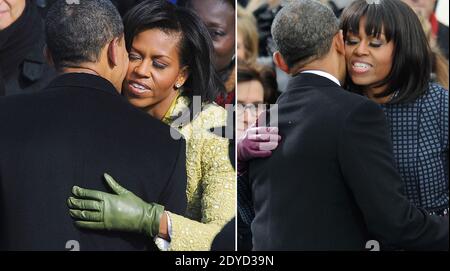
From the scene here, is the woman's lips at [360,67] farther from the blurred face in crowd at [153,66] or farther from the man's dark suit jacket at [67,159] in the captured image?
the man's dark suit jacket at [67,159]

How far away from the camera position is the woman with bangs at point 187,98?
4199 millimetres

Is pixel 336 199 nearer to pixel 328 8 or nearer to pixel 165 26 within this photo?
pixel 328 8

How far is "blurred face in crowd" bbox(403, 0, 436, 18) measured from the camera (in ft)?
13.8

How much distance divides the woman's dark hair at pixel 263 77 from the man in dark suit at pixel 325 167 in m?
0.28

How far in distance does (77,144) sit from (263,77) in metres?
1.07

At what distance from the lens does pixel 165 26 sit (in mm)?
4230

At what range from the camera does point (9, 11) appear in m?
4.30

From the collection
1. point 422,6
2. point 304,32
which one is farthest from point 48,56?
point 422,6

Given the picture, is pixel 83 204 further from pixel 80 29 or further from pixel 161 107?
Answer: pixel 80 29

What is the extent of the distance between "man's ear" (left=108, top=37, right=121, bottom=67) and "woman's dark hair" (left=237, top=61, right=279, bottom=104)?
672 mm

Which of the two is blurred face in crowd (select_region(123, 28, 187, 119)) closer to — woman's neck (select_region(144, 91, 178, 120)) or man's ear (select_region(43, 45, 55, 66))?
woman's neck (select_region(144, 91, 178, 120))

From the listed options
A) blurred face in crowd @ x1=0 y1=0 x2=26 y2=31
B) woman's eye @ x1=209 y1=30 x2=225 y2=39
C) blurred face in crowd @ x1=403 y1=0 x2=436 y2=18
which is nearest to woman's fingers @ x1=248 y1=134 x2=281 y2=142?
woman's eye @ x1=209 y1=30 x2=225 y2=39

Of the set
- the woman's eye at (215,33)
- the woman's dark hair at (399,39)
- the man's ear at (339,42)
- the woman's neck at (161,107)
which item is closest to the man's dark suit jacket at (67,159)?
the woman's neck at (161,107)
